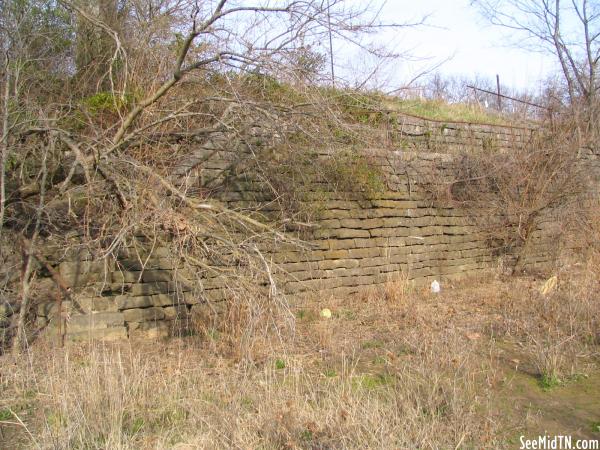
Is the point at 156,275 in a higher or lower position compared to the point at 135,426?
higher

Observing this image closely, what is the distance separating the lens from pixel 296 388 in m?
4.10

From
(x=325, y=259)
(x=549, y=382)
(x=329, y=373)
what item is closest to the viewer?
(x=549, y=382)

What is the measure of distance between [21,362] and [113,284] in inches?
54.4

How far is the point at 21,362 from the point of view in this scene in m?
5.00

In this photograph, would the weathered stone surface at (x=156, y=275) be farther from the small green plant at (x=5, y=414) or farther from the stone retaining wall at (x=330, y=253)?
the small green plant at (x=5, y=414)

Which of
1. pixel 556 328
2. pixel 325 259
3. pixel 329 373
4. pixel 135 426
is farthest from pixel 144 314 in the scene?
pixel 556 328

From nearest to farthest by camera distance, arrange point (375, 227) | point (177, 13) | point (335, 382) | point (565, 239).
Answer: point (335, 382)
point (177, 13)
point (375, 227)
point (565, 239)

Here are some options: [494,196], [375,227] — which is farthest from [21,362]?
[494,196]

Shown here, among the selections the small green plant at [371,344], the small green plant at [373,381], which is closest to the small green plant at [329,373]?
the small green plant at [373,381]

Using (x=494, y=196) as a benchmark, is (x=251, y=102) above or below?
above

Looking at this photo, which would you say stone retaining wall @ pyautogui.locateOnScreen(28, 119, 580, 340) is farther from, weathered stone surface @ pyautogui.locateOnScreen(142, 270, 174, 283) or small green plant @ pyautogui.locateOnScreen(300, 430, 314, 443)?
small green plant @ pyautogui.locateOnScreen(300, 430, 314, 443)

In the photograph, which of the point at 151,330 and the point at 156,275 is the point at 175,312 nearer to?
the point at 151,330

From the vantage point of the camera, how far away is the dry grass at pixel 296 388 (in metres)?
3.49

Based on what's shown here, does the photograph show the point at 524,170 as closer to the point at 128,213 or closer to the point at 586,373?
the point at 586,373
